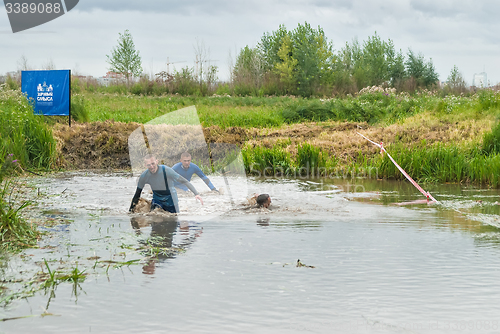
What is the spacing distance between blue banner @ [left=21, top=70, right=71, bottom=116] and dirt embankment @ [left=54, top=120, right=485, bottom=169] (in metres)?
0.70

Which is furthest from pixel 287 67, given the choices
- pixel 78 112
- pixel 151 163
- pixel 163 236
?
pixel 163 236

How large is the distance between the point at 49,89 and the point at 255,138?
7457 mm

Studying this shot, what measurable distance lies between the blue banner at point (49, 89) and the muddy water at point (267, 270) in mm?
9964

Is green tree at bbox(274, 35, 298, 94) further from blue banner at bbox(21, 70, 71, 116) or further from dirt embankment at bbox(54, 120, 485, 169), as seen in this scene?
blue banner at bbox(21, 70, 71, 116)

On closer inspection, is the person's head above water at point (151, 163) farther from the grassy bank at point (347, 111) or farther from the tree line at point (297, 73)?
the tree line at point (297, 73)

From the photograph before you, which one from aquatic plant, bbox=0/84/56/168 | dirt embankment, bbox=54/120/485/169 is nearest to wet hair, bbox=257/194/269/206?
dirt embankment, bbox=54/120/485/169

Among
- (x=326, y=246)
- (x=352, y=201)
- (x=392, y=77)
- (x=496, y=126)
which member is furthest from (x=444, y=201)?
(x=392, y=77)

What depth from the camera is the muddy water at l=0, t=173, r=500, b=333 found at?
4.66 meters

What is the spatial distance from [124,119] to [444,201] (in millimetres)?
15981

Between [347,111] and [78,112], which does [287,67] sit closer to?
[347,111]

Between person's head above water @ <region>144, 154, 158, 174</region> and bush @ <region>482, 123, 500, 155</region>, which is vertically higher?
bush @ <region>482, 123, 500, 155</region>

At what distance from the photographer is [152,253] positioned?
269 inches

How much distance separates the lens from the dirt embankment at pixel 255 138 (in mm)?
18109

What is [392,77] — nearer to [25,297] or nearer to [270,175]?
[270,175]
